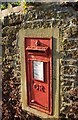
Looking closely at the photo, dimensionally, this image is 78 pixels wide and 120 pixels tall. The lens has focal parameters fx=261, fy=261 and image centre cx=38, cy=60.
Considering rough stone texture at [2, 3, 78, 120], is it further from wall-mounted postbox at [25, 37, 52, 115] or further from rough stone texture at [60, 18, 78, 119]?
wall-mounted postbox at [25, 37, 52, 115]

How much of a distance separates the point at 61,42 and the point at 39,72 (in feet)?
1.72

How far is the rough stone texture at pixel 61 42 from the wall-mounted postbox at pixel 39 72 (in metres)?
0.18

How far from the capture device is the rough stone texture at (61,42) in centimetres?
334

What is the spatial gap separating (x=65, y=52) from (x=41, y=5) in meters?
0.77

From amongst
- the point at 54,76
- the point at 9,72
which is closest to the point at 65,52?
the point at 54,76

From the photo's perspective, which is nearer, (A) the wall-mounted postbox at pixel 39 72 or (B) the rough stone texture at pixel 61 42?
(B) the rough stone texture at pixel 61 42

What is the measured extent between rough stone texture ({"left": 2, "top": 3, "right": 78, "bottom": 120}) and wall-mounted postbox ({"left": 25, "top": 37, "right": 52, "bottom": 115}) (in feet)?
0.58

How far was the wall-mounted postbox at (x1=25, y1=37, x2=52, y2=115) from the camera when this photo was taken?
347cm

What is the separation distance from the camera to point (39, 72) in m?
3.57

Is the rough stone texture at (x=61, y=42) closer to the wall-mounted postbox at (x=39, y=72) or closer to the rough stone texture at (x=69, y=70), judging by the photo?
the rough stone texture at (x=69, y=70)

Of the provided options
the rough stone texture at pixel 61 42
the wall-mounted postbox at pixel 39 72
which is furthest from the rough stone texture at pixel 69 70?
the wall-mounted postbox at pixel 39 72

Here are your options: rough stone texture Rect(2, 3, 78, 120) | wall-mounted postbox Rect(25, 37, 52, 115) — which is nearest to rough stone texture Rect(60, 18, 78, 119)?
rough stone texture Rect(2, 3, 78, 120)

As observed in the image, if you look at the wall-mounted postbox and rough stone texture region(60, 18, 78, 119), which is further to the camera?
the wall-mounted postbox

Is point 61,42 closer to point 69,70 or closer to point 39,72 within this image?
point 69,70
